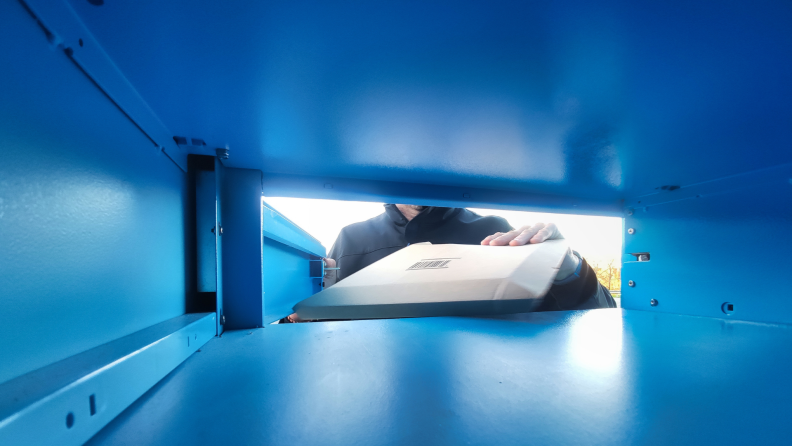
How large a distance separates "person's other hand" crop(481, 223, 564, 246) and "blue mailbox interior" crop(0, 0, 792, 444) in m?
0.86

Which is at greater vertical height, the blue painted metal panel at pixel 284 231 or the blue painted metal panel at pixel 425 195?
the blue painted metal panel at pixel 425 195

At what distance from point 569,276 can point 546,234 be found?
28 centimetres

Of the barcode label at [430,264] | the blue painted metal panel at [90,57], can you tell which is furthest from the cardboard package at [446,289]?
the blue painted metal panel at [90,57]

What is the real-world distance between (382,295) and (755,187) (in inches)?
46.1

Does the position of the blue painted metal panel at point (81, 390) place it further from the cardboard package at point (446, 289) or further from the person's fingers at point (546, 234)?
the person's fingers at point (546, 234)

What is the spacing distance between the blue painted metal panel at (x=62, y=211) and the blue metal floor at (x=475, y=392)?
128 millimetres

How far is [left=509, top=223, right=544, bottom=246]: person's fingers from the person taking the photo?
160 cm

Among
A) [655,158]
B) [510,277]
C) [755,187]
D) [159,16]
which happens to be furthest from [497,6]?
[755,187]

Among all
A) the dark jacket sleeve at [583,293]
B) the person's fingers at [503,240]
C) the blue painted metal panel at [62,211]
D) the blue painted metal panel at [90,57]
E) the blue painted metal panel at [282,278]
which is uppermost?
the blue painted metal panel at [90,57]

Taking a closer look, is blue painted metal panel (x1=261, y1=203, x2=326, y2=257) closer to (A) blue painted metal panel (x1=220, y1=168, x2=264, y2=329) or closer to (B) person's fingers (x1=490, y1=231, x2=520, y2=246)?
(A) blue painted metal panel (x1=220, y1=168, x2=264, y2=329)

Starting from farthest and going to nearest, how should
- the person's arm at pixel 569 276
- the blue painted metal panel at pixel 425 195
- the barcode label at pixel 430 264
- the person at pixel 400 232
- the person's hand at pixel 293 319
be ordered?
the person at pixel 400 232 → the person's arm at pixel 569 276 → the barcode label at pixel 430 264 → the person's hand at pixel 293 319 → the blue painted metal panel at pixel 425 195

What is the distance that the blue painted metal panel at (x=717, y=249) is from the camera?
80 centimetres

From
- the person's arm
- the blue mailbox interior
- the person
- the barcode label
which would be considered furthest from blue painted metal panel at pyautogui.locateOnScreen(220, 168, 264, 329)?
the person

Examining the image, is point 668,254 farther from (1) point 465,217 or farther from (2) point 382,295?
(1) point 465,217
